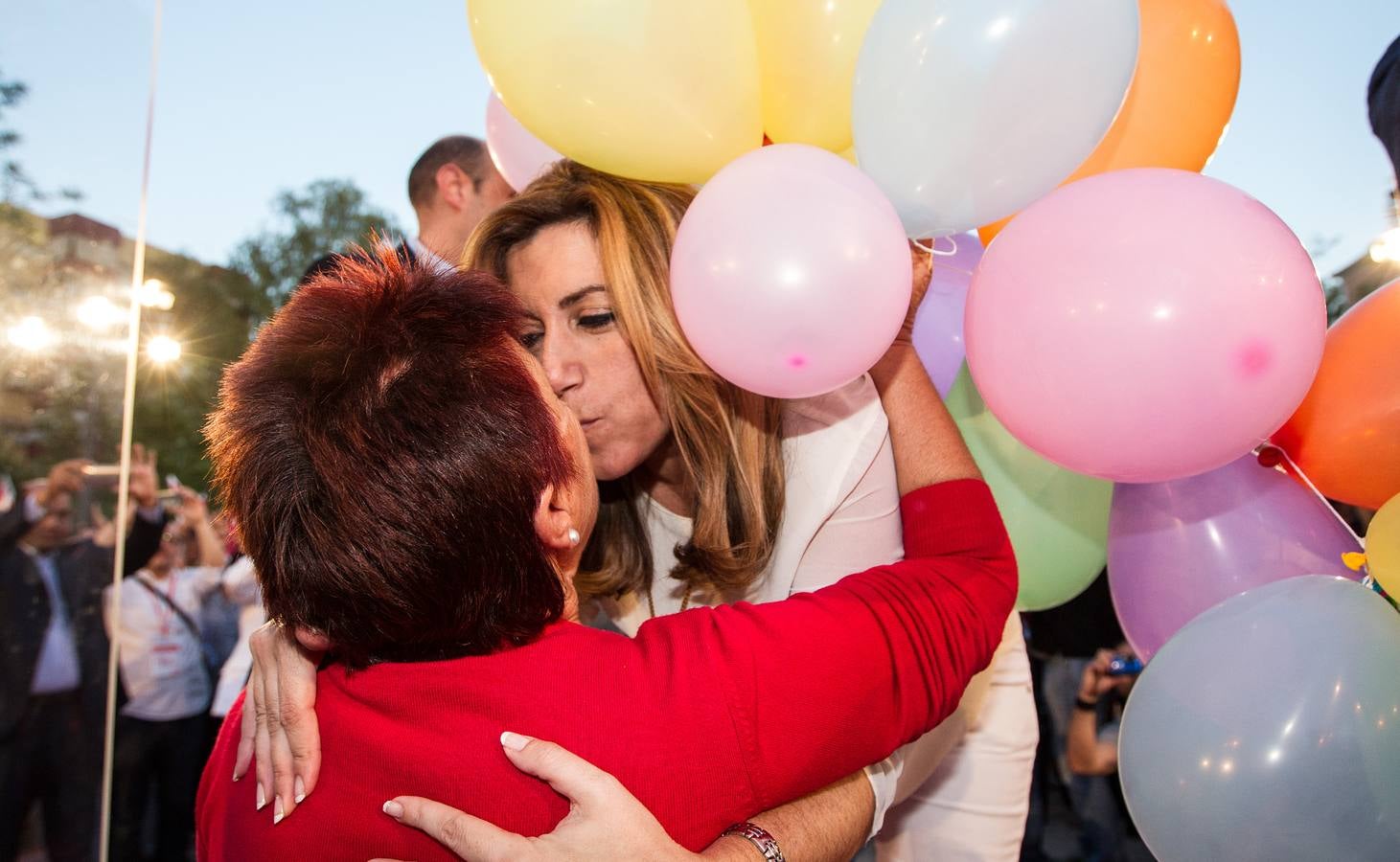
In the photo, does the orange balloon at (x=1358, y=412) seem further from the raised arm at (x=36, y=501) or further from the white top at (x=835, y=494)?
the raised arm at (x=36, y=501)

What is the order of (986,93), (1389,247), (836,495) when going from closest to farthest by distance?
(986,93), (836,495), (1389,247)

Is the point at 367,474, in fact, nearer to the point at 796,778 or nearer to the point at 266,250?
the point at 796,778

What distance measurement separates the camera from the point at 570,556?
113cm

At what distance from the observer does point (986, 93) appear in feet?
3.64

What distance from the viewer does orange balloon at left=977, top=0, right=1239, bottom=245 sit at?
4.44 ft

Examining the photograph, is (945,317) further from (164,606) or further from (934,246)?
(164,606)

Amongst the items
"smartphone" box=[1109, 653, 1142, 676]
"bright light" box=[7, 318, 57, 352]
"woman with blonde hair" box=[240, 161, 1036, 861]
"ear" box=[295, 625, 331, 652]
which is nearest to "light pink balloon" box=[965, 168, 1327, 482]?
"woman with blonde hair" box=[240, 161, 1036, 861]

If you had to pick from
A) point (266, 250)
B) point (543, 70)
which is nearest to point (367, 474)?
point (543, 70)

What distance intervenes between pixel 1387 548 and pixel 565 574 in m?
1.03

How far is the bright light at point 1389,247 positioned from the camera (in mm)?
1959

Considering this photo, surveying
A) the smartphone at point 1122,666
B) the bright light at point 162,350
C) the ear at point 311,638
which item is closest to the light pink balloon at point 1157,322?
the ear at point 311,638

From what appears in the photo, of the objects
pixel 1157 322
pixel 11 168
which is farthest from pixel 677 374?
pixel 11 168

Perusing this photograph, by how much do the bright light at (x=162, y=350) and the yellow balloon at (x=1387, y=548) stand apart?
21.5ft

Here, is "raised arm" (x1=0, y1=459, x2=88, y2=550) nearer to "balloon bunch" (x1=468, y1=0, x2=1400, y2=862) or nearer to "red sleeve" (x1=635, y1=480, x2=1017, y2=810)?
"balloon bunch" (x1=468, y1=0, x2=1400, y2=862)
